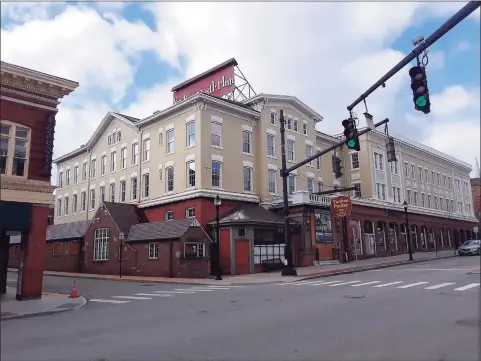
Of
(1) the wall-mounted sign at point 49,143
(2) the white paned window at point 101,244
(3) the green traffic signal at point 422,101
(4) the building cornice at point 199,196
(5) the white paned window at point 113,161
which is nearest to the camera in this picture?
(3) the green traffic signal at point 422,101

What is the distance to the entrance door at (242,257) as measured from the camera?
28531 millimetres

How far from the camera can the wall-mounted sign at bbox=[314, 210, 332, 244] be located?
34281 millimetres

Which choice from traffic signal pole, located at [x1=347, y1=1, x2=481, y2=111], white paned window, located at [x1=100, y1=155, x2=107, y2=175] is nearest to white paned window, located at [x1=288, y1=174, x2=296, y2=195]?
white paned window, located at [x1=100, y1=155, x2=107, y2=175]

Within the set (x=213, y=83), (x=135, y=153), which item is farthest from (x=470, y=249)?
(x=135, y=153)

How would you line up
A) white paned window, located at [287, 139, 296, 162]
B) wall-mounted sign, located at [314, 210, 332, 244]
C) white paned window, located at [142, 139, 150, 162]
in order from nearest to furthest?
wall-mounted sign, located at [314, 210, 332, 244] < white paned window, located at [142, 139, 150, 162] < white paned window, located at [287, 139, 296, 162]

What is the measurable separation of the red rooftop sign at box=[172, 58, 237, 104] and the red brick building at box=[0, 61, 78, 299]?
2158 cm

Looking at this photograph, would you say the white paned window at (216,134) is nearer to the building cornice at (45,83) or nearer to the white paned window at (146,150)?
the white paned window at (146,150)

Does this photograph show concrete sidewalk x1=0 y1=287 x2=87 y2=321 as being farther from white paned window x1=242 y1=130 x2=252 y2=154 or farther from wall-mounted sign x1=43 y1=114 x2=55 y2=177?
white paned window x1=242 y1=130 x2=252 y2=154

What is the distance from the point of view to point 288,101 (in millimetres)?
39469

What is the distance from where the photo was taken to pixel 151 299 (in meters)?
15.5

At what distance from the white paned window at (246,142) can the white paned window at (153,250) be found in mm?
12167

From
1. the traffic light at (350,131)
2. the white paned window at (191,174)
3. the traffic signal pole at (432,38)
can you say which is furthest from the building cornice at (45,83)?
the white paned window at (191,174)

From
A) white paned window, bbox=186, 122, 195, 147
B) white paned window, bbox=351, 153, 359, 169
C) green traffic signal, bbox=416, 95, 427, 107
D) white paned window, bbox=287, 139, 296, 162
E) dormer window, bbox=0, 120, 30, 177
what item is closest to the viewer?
green traffic signal, bbox=416, 95, 427, 107

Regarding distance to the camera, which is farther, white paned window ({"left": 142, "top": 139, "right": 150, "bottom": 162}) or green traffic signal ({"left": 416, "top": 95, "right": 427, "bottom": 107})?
white paned window ({"left": 142, "top": 139, "right": 150, "bottom": 162})
